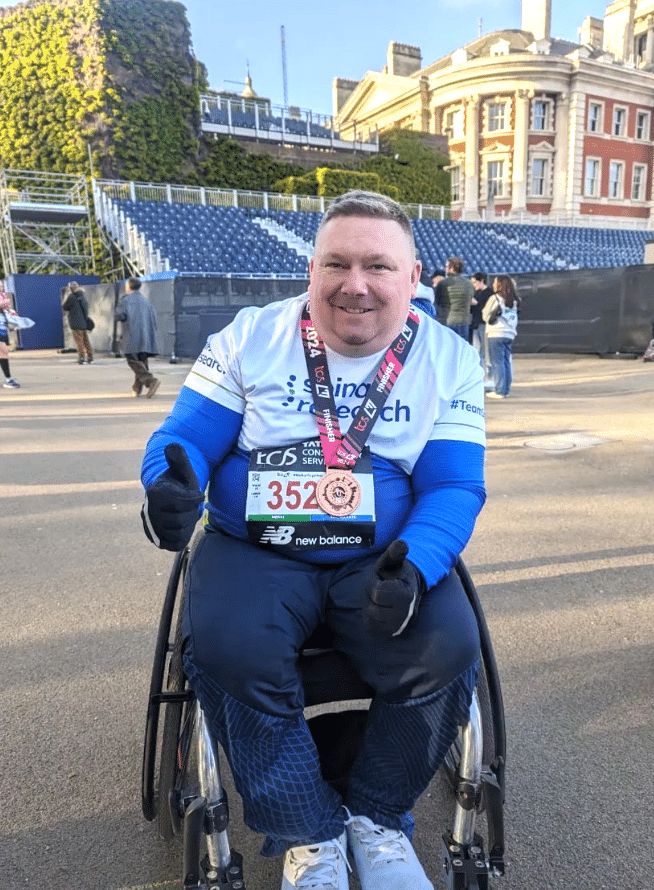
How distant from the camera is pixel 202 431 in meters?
1.80

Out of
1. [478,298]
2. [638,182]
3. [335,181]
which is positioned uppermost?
[638,182]

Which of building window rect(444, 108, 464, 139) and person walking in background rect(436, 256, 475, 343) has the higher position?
building window rect(444, 108, 464, 139)

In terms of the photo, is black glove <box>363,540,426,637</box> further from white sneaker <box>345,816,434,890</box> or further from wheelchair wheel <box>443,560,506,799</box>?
white sneaker <box>345,816,434,890</box>

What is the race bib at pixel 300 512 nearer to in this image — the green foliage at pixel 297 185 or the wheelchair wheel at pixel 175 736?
the wheelchair wheel at pixel 175 736

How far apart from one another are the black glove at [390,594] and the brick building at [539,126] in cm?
4035

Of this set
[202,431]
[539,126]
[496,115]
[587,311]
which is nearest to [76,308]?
[587,311]

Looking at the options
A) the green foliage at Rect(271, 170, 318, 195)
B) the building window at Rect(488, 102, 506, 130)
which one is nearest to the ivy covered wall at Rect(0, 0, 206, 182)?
the green foliage at Rect(271, 170, 318, 195)

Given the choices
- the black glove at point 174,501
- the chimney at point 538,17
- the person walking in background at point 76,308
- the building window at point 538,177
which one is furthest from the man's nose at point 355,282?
the chimney at point 538,17

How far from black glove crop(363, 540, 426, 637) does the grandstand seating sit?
15.2 m

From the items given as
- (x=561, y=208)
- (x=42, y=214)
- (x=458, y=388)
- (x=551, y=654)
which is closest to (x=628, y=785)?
(x=551, y=654)

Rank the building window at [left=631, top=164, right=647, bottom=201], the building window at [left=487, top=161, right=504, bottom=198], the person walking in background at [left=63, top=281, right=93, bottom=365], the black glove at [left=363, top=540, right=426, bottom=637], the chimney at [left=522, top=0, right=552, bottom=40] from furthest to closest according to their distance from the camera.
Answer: the chimney at [left=522, top=0, right=552, bottom=40]
the building window at [left=631, top=164, right=647, bottom=201]
the building window at [left=487, top=161, right=504, bottom=198]
the person walking in background at [left=63, top=281, right=93, bottom=365]
the black glove at [left=363, top=540, right=426, bottom=637]

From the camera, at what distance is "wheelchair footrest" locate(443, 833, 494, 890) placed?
1.46 meters

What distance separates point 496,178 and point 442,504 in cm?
4606

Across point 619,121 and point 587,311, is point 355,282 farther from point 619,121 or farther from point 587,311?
point 619,121
